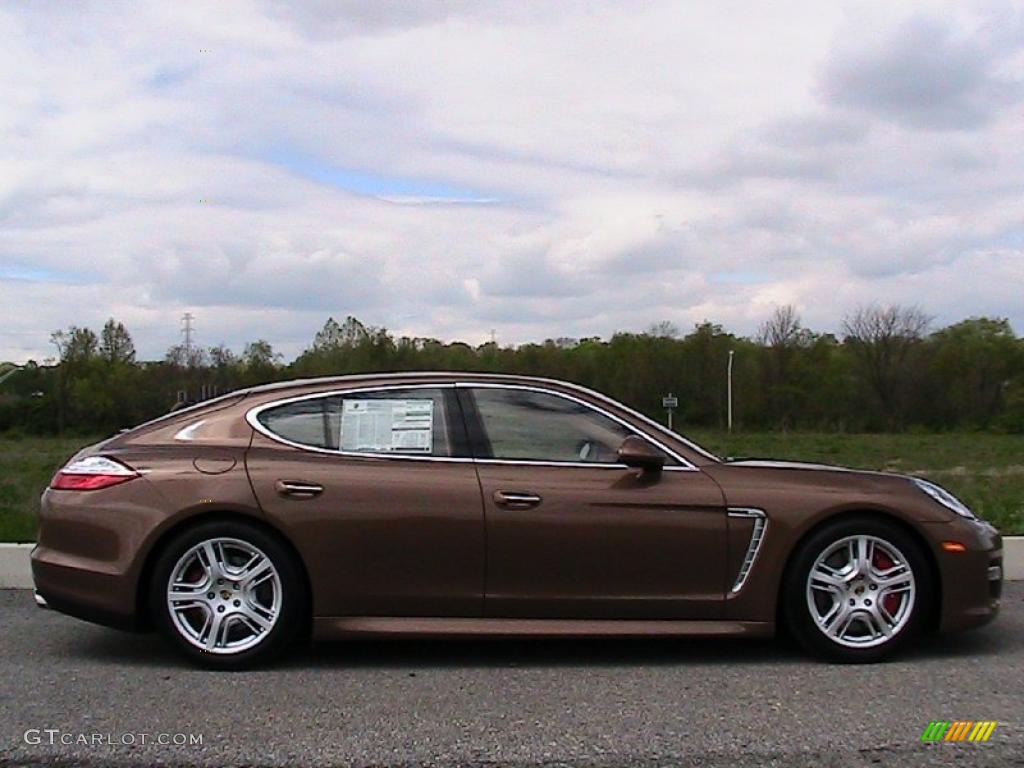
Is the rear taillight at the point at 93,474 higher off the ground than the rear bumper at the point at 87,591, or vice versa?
the rear taillight at the point at 93,474

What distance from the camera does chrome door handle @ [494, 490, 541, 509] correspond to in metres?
5.25

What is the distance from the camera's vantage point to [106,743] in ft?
13.3

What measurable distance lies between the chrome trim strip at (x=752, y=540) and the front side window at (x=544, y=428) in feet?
1.39

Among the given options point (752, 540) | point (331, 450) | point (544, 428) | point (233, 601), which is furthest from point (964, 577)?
point (233, 601)

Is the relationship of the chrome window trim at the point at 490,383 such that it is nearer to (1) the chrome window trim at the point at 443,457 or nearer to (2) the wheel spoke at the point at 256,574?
(1) the chrome window trim at the point at 443,457

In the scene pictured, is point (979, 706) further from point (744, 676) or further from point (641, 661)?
point (641, 661)

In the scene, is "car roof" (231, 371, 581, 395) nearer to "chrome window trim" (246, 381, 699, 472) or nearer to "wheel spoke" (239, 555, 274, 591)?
"chrome window trim" (246, 381, 699, 472)

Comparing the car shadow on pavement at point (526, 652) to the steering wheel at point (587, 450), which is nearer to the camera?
the car shadow on pavement at point (526, 652)

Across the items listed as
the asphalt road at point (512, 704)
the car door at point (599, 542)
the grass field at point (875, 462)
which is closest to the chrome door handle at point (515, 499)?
the car door at point (599, 542)

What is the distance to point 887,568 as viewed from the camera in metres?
5.38

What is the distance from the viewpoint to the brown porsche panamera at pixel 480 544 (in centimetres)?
521

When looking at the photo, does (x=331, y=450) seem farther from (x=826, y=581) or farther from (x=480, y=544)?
(x=826, y=581)

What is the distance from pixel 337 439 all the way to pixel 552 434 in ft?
3.35

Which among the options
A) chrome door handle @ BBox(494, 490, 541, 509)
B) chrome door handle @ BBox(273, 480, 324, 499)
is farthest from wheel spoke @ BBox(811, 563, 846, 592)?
chrome door handle @ BBox(273, 480, 324, 499)
